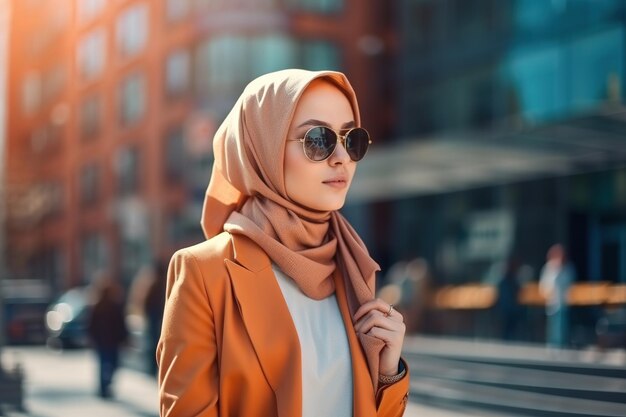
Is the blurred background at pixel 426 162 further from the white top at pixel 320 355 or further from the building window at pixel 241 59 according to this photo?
the white top at pixel 320 355

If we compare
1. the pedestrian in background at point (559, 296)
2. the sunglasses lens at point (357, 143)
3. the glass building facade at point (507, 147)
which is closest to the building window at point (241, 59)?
the glass building facade at point (507, 147)

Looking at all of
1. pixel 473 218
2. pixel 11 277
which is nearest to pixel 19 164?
pixel 11 277

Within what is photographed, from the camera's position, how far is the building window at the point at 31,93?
202 ft

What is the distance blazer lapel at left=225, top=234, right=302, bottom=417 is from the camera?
252 cm

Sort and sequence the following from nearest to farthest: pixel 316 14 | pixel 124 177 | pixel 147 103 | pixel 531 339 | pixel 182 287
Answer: pixel 182 287 → pixel 531 339 → pixel 316 14 → pixel 147 103 → pixel 124 177

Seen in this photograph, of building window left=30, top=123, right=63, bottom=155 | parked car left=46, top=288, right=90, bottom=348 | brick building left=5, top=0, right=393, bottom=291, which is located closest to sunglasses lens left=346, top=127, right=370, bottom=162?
parked car left=46, top=288, right=90, bottom=348

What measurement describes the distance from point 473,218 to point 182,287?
2561cm

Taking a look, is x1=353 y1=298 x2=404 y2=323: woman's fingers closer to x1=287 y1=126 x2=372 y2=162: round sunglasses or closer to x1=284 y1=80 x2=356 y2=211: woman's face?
x1=284 y1=80 x2=356 y2=211: woman's face

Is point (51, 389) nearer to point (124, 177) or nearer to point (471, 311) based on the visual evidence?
point (471, 311)

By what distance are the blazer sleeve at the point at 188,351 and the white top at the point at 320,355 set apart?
9.2 inches

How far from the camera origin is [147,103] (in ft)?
143

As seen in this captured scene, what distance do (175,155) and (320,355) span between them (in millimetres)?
38343

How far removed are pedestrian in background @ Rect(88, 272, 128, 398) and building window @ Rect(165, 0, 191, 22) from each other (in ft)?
83.4

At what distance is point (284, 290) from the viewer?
268 centimetres
